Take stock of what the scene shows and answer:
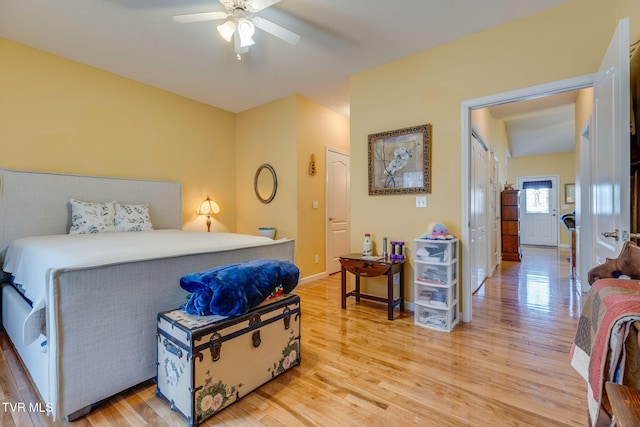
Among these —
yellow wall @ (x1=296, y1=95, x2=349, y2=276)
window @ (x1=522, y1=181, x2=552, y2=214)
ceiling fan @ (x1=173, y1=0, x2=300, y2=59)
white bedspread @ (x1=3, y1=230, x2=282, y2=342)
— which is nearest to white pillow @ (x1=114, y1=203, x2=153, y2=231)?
white bedspread @ (x1=3, y1=230, x2=282, y2=342)

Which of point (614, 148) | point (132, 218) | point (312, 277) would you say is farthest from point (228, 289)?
point (312, 277)

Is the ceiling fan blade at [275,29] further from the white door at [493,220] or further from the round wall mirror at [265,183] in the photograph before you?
the white door at [493,220]

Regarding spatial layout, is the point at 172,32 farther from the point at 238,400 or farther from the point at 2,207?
the point at 238,400

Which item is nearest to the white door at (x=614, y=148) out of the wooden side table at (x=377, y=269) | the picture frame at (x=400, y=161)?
the picture frame at (x=400, y=161)

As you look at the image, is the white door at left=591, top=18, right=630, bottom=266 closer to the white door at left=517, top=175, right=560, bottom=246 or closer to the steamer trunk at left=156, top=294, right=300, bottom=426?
the steamer trunk at left=156, top=294, right=300, bottom=426

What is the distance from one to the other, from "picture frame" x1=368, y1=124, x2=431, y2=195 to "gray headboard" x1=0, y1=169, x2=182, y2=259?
2779 millimetres

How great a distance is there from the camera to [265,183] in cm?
429

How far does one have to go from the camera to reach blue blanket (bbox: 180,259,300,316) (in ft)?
4.87

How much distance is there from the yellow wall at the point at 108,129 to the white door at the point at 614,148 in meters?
4.27

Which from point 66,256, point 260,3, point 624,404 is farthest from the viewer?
point 260,3

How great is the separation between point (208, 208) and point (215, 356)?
3.05 m

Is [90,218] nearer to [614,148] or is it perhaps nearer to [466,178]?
[466,178]

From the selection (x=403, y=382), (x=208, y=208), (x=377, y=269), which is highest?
(x=208, y=208)

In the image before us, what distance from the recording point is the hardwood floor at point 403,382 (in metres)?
1.43
